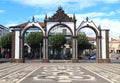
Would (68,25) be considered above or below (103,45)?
above

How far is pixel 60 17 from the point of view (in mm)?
49750

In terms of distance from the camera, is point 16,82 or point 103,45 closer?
point 16,82

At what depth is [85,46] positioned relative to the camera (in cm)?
8931

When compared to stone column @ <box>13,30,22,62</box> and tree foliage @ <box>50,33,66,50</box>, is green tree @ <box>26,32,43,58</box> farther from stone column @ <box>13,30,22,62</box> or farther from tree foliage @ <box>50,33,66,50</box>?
stone column @ <box>13,30,22,62</box>

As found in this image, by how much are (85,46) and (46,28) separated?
40475mm

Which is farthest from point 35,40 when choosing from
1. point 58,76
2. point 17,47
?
point 58,76

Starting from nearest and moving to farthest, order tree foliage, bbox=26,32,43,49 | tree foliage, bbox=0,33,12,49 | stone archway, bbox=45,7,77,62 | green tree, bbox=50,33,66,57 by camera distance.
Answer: stone archway, bbox=45,7,77,62 < green tree, bbox=50,33,66,57 < tree foliage, bbox=26,32,43,49 < tree foliage, bbox=0,33,12,49

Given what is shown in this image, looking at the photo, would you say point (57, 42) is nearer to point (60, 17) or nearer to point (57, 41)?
point (57, 41)

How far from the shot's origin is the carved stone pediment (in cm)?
4955

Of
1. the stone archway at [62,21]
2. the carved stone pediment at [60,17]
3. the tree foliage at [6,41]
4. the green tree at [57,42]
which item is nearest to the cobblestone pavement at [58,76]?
the stone archway at [62,21]

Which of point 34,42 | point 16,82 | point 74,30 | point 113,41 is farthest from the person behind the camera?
point 113,41

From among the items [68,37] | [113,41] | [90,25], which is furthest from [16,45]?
[113,41]

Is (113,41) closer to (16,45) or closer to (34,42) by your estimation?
(34,42)

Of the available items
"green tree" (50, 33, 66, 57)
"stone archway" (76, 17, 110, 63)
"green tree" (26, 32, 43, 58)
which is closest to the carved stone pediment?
"stone archway" (76, 17, 110, 63)
